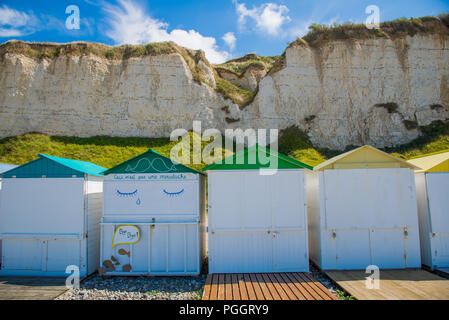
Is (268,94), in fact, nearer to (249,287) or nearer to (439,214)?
(439,214)

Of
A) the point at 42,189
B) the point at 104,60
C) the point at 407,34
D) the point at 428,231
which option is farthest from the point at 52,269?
the point at 407,34

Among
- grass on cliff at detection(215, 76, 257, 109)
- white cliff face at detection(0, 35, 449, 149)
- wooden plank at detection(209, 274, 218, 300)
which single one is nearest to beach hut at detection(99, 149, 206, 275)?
wooden plank at detection(209, 274, 218, 300)

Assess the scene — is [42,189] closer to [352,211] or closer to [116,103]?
[352,211]

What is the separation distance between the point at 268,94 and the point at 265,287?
23.8 m

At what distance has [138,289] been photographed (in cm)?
643

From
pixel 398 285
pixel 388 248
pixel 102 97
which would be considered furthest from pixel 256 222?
pixel 102 97

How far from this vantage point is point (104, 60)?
27312mm

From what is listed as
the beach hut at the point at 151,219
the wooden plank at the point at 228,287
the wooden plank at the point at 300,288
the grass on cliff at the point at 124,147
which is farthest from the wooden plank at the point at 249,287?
the grass on cliff at the point at 124,147

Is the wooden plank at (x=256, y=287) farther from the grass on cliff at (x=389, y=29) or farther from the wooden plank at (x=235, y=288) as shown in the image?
the grass on cliff at (x=389, y=29)

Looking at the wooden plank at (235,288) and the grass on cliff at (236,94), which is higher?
the grass on cliff at (236,94)

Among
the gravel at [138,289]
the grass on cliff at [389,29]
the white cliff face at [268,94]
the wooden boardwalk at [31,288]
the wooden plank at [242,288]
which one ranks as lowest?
the gravel at [138,289]

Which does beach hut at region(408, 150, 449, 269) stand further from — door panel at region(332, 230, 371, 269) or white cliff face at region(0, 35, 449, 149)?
white cliff face at region(0, 35, 449, 149)

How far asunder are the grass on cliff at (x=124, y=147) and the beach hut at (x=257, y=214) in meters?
16.1

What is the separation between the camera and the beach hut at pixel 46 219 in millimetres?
7195
